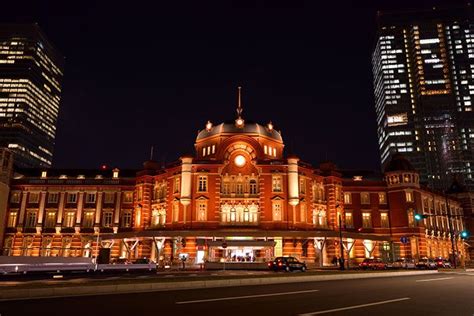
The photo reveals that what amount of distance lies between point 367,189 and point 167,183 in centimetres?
3168

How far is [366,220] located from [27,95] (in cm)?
13668

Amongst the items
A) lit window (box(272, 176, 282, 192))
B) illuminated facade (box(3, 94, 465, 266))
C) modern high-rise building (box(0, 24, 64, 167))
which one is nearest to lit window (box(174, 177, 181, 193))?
illuminated facade (box(3, 94, 465, 266))

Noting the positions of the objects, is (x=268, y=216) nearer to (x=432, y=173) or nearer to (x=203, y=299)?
(x=203, y=299)

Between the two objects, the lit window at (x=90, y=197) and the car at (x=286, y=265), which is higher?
the lit window at (x=90, y=197)

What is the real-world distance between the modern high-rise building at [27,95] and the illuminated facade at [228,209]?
90.6 meters

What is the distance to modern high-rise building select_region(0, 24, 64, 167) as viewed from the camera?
149625mm

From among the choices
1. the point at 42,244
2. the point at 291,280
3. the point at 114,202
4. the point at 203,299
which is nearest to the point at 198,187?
the point at 114,202

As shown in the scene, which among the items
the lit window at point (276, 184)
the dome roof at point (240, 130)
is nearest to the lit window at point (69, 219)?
the dome roof at point (240, 130)

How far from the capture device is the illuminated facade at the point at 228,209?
2072 inches

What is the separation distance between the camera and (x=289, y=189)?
54969mm

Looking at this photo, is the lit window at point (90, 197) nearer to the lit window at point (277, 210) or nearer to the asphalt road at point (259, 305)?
the lit window at point (277, 210)

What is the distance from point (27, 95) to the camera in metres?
154

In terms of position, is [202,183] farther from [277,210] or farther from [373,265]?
[373,265]

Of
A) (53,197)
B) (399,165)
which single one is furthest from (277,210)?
(53,197)
